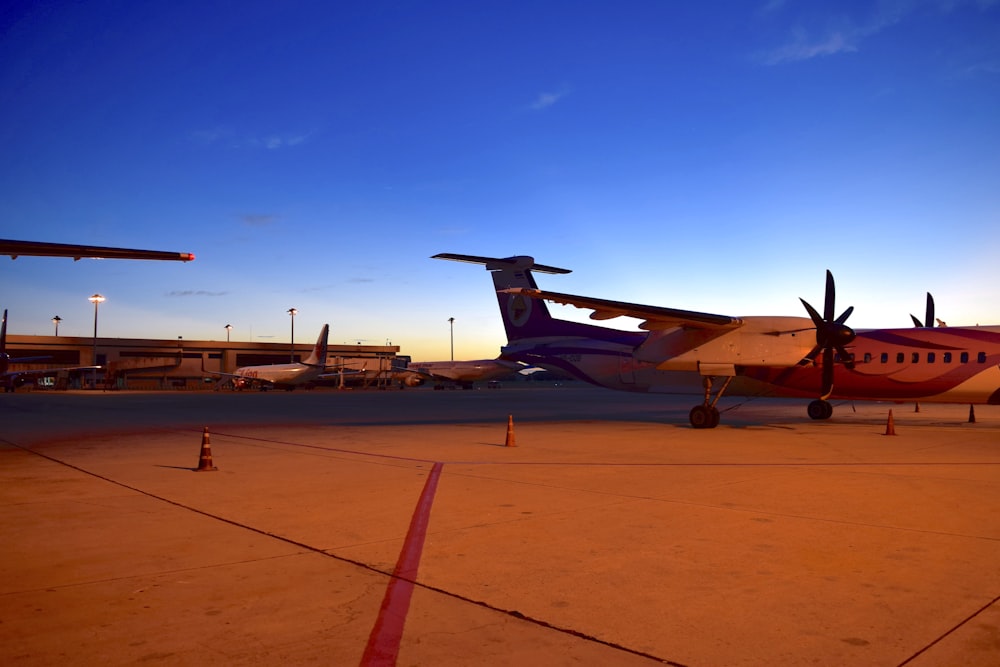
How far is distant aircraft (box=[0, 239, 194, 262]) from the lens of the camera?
8531 millimetres

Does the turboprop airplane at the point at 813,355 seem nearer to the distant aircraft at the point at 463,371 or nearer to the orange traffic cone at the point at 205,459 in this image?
the orange traffic cone at the point at 205,459

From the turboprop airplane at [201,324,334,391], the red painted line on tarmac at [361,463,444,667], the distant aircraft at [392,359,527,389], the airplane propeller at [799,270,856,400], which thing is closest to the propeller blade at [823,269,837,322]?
the airplane propeller at [799,270,856,400]

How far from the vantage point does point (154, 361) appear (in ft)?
298

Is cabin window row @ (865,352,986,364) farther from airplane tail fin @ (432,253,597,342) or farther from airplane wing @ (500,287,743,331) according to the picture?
airplane tail fin @ (432,253,597,342)

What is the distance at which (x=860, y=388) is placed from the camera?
816 inches

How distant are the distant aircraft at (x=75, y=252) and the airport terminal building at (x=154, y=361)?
67569 millimetres

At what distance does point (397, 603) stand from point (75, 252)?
6.78 m

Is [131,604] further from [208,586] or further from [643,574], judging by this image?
[643,574]

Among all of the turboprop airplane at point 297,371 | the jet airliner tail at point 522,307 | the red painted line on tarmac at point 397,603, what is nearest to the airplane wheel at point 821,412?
the jet airliner tail at point 522,307

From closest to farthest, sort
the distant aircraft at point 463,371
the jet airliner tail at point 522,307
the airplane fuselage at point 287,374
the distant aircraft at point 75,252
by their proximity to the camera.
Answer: the distant aircraft at point 75,252
the jet airliner tail at point 522,307
the airplane fuselage at point 287,374
the distant aircraft at point 463,371

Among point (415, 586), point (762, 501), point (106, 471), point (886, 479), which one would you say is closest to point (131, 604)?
point (415, 586)

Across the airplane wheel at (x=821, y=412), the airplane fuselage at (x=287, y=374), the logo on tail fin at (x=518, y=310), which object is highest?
the logo on tail fin at (x=518, y=310)

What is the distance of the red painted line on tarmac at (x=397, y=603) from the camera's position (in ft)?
13.4

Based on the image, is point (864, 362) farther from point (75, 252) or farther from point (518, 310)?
point (75, 252)
